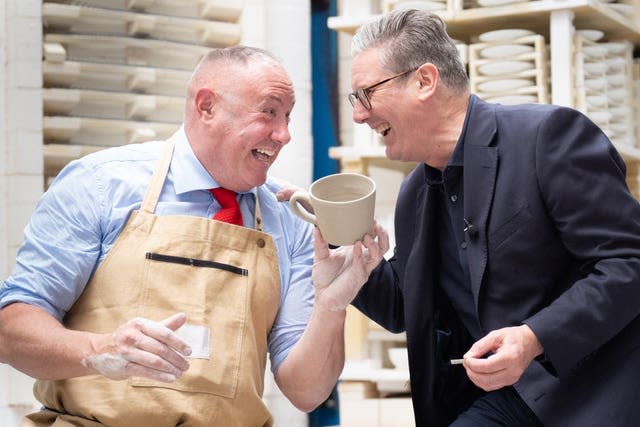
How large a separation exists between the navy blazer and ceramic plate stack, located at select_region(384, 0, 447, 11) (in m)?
1.67

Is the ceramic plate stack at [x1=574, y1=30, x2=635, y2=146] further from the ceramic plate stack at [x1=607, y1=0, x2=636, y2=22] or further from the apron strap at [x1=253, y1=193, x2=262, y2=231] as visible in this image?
the apron strap at [x1=253, y1=193, x2=262, y2=231]

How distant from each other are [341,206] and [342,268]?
0.28 metres

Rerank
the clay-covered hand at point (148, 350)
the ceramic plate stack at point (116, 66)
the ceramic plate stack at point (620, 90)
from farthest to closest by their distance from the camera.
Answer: the ceramic plate stack at point (620, 90) < the ceramic plate stack at point (116, 66) < the clay-covered hand at point (148, 350)

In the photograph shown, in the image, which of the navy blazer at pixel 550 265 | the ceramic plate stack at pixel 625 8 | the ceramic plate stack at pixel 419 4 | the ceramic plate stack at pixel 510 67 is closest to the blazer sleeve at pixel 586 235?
the navy blazer at pixel 550 265

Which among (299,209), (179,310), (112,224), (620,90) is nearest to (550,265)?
(299,209)

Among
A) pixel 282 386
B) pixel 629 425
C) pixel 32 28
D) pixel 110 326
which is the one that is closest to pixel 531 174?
pixel 629 425

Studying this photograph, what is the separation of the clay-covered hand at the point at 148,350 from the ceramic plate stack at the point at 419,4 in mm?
2357

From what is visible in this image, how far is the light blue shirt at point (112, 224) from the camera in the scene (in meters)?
2.21

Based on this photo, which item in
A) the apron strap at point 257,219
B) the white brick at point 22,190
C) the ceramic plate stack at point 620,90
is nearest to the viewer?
the apron strap at point 257,219

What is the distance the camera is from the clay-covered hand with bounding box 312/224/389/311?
2225 mm

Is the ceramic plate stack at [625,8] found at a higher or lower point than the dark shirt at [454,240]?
higher

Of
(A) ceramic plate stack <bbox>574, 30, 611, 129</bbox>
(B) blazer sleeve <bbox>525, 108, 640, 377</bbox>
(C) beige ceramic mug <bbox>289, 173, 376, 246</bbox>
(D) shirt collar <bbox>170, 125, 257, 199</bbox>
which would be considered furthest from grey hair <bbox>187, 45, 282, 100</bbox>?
(A) ceramic plate stack <bbox>574, 30, 611, 129</bbox>

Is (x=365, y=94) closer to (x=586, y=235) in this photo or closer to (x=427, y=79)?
(x=427, y=79)

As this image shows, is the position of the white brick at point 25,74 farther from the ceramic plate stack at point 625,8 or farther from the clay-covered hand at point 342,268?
the ceramic plate stack at point 625,8
